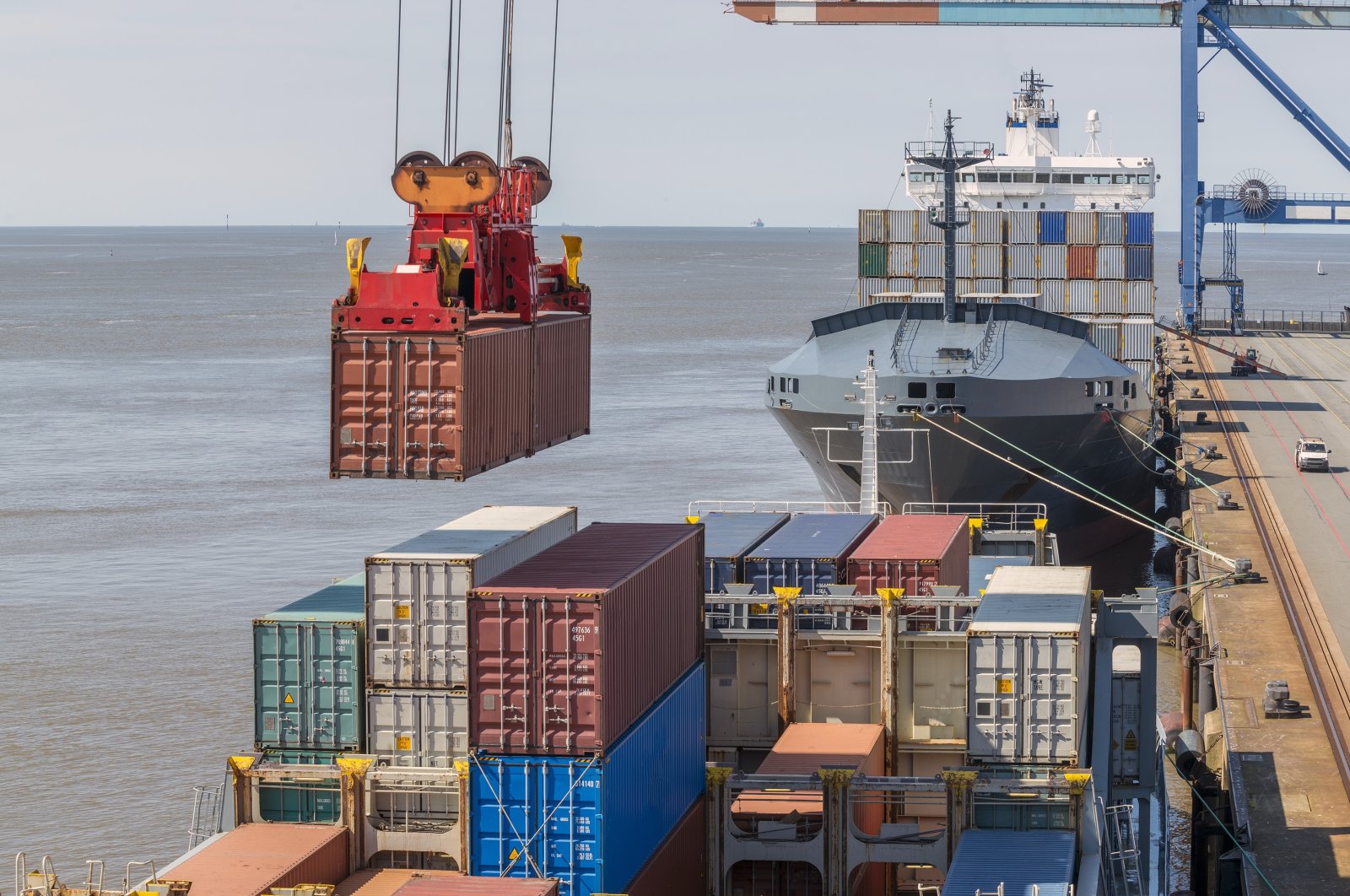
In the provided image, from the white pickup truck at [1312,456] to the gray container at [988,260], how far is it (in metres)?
11.5

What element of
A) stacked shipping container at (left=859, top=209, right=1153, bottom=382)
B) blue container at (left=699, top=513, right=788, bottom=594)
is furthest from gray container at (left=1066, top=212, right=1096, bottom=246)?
blue container at (left=699, top=513, right=788, bottom=594)

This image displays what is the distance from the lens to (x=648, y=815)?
20656mm

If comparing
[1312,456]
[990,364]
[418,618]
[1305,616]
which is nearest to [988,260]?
[1312,456]

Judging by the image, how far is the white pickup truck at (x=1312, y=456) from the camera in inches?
2211

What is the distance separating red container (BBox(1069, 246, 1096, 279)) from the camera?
58688 millimetres

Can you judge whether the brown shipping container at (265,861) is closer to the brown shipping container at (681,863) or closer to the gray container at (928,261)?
the brown shipping container at (681,863)

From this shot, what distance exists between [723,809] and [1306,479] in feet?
125

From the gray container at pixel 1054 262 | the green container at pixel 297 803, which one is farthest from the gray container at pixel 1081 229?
the green container at pixel 297 803

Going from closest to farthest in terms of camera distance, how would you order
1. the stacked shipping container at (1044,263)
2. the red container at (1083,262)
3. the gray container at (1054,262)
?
the stacked shipping container at (1044,263), the red container at (1083,262), the gray container at (1054,262)

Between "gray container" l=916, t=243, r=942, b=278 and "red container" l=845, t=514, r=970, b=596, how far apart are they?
1192 inches

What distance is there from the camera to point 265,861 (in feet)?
63.6

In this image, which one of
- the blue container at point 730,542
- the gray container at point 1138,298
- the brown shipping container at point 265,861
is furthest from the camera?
the gray container at point 1138,298

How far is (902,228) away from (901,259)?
42.8 inches

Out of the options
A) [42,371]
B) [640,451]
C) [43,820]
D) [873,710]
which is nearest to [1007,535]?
[873,710]
